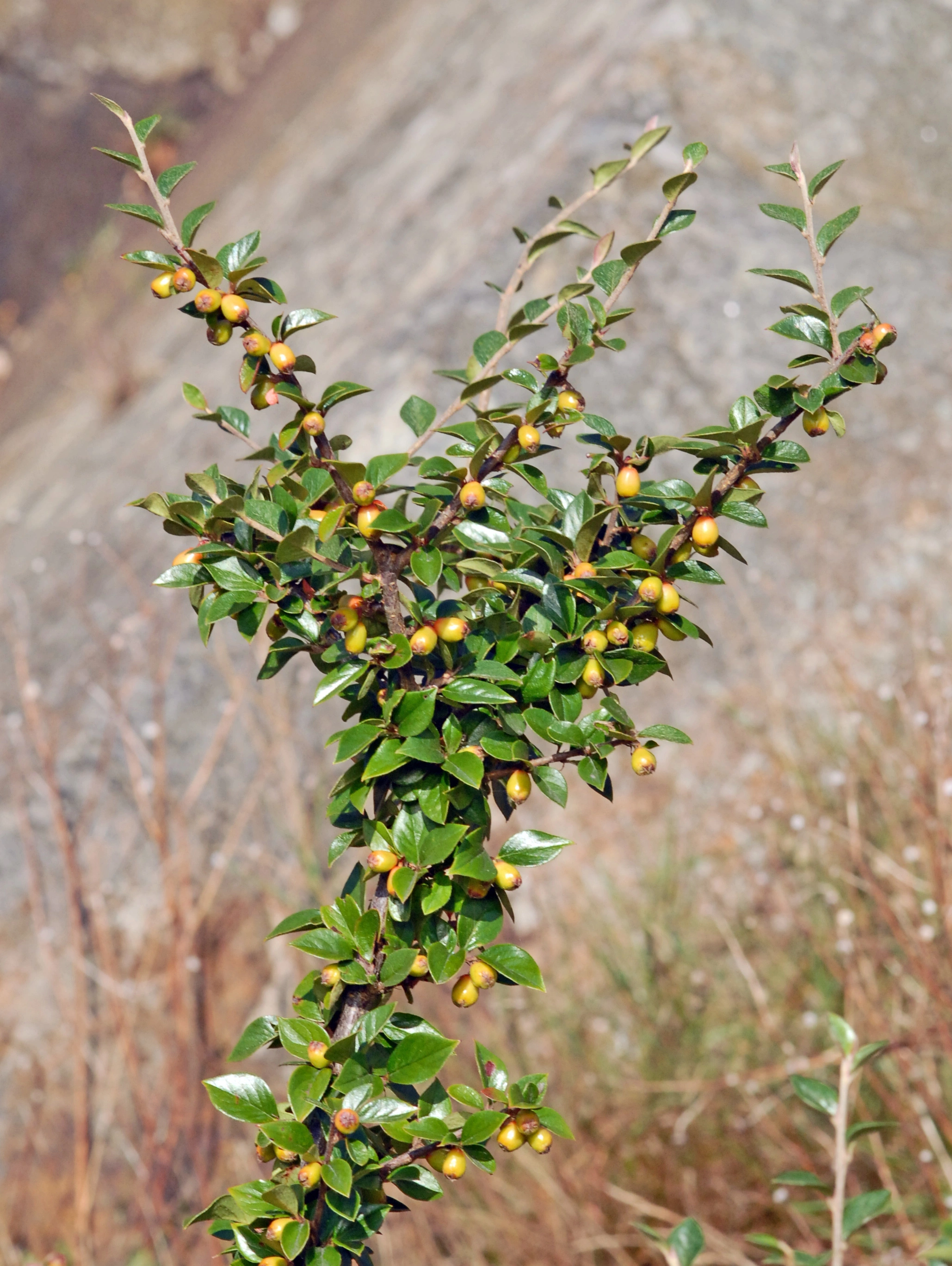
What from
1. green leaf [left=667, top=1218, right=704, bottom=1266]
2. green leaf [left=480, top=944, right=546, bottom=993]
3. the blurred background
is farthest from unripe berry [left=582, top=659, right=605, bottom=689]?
the blurred background

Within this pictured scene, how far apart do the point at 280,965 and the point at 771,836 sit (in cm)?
109

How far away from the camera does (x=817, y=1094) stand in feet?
3.46

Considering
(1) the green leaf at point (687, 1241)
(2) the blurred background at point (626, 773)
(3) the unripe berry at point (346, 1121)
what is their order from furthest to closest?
(2) the blurred background at point (626, 773) → (1) the green leaf at point (687, 1241) → (3) the unripe berry at point (346, 1121)

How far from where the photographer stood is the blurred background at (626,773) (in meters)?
1.82

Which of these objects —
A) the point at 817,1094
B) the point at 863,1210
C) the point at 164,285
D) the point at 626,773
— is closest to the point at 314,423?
the point at 164,285

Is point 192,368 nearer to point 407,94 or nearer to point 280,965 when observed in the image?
point 407,94

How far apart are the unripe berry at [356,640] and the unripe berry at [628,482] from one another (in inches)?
9.4

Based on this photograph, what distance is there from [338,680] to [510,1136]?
14.9 inches

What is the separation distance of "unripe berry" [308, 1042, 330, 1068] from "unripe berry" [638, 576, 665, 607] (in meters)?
0.43

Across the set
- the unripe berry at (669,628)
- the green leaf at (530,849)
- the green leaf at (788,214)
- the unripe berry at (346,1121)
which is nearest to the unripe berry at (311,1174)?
the unripe berry at (346,1121)

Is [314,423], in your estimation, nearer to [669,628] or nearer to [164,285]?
[164,285]

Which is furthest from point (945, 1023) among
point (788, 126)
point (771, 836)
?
point (788, 126)

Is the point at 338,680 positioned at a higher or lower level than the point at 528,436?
lower

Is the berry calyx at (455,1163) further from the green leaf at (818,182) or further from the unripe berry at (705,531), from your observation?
the green leaf at (818,182)
